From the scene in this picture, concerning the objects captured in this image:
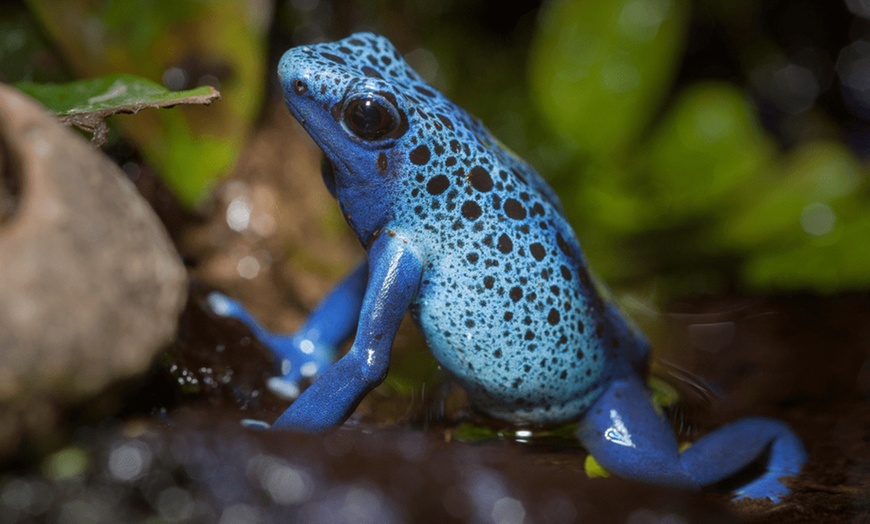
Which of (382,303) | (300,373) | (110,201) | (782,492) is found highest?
(110,201)

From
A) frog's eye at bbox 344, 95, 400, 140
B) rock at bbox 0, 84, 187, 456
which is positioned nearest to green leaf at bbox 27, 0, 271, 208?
frog's eye at bbox 344, 95, 400, 140

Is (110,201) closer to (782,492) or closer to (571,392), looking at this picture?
(571,392)

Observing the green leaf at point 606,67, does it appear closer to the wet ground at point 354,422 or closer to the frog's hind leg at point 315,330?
the wet ground at point 354,422

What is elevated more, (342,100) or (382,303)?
(342,100)

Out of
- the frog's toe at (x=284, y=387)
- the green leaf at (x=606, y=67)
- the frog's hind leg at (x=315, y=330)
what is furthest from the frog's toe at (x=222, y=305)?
the green leaf at (x=606, y=67)

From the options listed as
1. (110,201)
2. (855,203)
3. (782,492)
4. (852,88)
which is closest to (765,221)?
(855,203)

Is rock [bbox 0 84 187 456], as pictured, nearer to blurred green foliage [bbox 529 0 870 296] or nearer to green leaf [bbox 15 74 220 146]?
green leaf [bbox 15 74 220 146]
